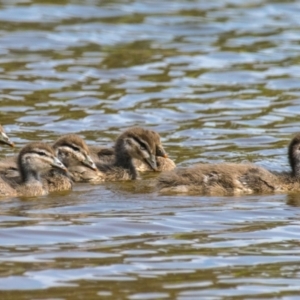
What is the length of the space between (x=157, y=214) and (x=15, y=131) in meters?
5.41

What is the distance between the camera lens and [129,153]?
14.3 metres

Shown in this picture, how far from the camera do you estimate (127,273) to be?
9.16m

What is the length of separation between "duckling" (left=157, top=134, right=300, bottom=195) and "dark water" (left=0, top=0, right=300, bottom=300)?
0.78ft

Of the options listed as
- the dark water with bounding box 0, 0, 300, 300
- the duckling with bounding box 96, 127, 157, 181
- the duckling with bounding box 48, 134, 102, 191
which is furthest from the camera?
the duckling with bounding box 96, 127, 157, 181

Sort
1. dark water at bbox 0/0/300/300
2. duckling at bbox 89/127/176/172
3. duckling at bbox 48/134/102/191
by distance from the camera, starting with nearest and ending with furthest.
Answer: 1. dark water at bbox 0/0/300/300
2. duckling at bbox 48/134/102/191
3. duckling at bbox 89/127/176/172

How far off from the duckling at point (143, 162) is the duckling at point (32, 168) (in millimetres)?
1498

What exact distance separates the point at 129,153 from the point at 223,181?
1.85 m

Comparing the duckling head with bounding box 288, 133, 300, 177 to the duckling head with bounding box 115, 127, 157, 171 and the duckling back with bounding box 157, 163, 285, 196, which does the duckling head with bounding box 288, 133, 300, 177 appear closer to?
the duckling back with bounding box 157, 163, 285, 196

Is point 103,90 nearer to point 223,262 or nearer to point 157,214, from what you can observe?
point 157,214

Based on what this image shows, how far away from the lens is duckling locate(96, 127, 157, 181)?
14227mm

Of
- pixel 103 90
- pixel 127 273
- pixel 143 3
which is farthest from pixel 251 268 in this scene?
pixel 143 3

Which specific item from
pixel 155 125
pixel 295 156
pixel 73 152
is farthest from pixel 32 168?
pixel 155 125

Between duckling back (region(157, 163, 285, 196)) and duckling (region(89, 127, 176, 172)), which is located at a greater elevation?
duckling back (region(157, 163, 285, 196))

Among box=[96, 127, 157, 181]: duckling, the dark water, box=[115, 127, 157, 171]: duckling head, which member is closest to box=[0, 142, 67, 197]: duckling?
the dark water
